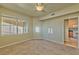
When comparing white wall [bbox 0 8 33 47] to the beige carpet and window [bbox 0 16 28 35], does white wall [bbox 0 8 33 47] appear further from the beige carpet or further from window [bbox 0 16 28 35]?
the beige carpet

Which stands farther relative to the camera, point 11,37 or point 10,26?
point 10,26

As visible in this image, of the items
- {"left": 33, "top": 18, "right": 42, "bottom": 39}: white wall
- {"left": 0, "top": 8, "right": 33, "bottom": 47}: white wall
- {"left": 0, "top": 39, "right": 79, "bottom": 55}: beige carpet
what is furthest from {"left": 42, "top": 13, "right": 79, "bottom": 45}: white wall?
{"left": 0, "top": 8, "right": 33, "bottom": 47}: white wall

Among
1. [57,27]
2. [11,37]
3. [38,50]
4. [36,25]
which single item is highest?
[36,25]

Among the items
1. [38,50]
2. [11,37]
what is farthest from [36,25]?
[38,50]

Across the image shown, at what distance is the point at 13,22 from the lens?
8.32 metres

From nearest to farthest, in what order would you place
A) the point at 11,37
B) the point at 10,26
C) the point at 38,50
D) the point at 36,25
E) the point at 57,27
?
the point at 38,50 < the point at 11,37 < the point at 10,26 < the point at 57,27 < the point at 36,25

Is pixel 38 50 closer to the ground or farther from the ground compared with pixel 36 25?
closer to the ground

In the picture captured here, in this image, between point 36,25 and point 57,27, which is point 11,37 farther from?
point 36,25

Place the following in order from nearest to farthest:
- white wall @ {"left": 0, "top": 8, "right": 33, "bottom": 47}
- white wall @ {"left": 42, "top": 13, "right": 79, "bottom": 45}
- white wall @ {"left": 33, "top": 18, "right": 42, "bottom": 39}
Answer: white wall @ {"left": 0, "top": 8, "right": 33, "bottom": 47}, white wall @ {"left": 42, "top": 13, "right": 79, "bottom": 45}, white wall @ {"left": 33, "top": 18, "right": 42, "bottom": 39}

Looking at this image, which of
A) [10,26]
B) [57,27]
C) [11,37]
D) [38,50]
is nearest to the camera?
[38,50]

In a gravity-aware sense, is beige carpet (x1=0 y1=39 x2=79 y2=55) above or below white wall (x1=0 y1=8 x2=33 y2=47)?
below
